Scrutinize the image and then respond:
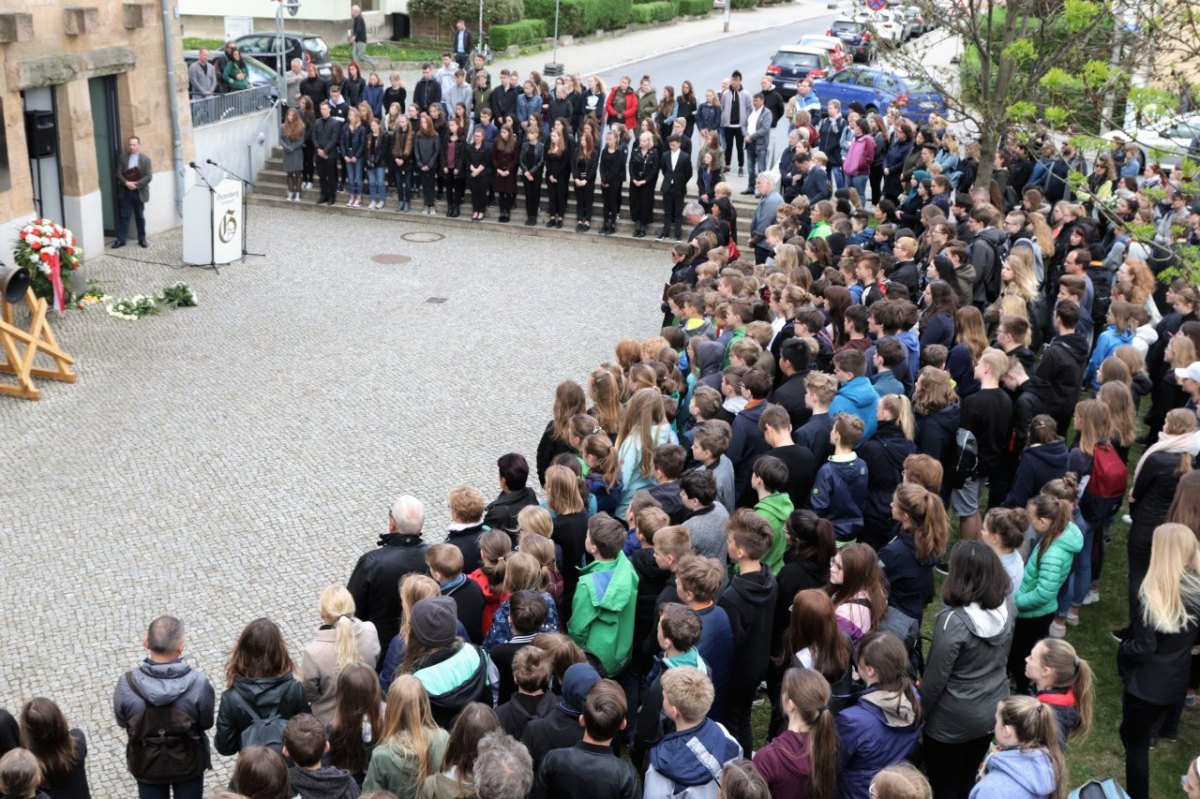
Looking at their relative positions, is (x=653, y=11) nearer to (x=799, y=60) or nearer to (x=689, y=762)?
(x=799, y=60)

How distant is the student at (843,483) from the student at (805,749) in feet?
8.21

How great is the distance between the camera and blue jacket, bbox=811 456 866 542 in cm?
763

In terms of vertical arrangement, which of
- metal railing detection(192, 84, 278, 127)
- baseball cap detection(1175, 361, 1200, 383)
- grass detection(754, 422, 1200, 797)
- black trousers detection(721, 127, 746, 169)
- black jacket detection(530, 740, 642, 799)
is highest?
metal railing detection(192, 84, 278, 127)

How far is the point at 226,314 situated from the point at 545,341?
4419 millimetres

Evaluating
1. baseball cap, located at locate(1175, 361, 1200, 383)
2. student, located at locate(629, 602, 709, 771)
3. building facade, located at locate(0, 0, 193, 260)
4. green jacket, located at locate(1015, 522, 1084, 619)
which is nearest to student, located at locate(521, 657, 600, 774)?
student, located at locate(629, 602, 709, 771)

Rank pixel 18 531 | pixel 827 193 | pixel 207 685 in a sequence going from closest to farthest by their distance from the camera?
pixel 207 685 → pixel 18 531 → pixel 827 193

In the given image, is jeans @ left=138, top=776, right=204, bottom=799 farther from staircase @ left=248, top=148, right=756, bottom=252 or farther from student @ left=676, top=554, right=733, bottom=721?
staircase @ left=248, top=148, right=756, bottom=252

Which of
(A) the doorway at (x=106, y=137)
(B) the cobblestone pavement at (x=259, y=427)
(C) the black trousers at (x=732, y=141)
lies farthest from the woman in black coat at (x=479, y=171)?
(A) the doorway at (x=106, y=137)

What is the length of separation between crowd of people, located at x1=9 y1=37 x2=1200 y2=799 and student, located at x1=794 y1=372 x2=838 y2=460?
2cm

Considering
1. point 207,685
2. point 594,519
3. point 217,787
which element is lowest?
point 217,787

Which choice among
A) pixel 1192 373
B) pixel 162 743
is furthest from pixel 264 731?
pixel 1192 373

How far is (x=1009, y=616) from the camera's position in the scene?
20.7 ft

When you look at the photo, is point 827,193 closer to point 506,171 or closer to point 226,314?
point 506,171

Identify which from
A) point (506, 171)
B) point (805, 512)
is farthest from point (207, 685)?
point (506, 171)
